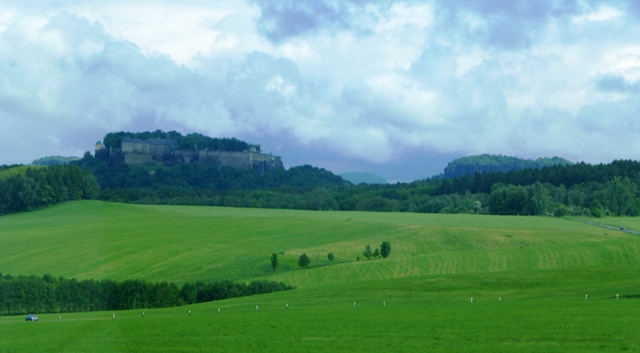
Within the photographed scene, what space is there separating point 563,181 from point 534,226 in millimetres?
69787

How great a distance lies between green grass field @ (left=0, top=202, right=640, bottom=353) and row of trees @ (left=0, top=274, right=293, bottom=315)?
6909 millimetres

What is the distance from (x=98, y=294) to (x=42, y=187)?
84.8 metres

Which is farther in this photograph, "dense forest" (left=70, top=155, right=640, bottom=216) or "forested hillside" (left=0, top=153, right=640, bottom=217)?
"dense forest" (left=70, top=155, right=640, bottom=216)

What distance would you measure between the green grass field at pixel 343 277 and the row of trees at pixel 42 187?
7.30 metres

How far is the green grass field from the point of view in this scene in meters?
32.2

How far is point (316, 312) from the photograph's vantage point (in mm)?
42406

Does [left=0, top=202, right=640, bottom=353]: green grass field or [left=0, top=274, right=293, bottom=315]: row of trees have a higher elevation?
[left=0, top=202, right=640, bottom=353]: green grass field

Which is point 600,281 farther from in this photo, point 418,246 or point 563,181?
point 563,181

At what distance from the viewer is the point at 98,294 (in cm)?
5759

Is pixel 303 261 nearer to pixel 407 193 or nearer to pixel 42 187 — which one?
pixel 42 187

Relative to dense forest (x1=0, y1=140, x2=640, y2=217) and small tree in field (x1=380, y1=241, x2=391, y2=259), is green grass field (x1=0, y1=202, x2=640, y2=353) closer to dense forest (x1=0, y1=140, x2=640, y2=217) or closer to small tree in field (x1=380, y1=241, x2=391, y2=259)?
small tree in field (x1=380, y1=241, x2=391, y2=259)

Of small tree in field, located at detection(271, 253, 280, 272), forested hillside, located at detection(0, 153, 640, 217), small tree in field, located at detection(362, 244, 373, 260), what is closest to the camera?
small tree in field, located at detection(271, 253, 280, 272)

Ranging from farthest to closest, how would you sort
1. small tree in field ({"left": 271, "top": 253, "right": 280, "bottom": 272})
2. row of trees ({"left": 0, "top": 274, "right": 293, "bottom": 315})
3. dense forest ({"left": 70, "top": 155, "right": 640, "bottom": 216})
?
dense forest ({"left": 70, "top": 155, "right": 640, "bottom": 216}) → small tree in field ({"left": 271, "top": 253, "right": 280, "bottom": 272}) → row of trees ({"left": 0, "top": 274, "right": 293, "bottom": 315})

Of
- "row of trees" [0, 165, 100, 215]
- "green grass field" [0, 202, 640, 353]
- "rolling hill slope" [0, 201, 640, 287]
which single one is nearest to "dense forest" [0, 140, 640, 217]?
"row of trees" [0, 165, 100, 215]
